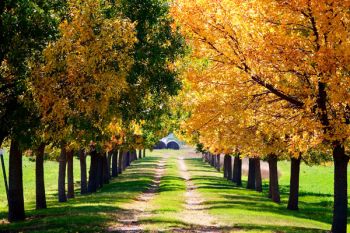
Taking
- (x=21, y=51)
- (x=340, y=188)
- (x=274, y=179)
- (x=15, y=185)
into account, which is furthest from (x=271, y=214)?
(x=21, y=51)

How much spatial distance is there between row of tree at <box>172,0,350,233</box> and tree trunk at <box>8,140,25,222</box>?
336 inches

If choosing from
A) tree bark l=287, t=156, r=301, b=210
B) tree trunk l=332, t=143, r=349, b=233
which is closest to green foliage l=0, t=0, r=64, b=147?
tree trunk l=332, t=143, r=349, b=233

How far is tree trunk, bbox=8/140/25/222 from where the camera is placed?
25984 mm

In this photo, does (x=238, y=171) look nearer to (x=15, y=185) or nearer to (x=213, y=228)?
(x=213, y=228)

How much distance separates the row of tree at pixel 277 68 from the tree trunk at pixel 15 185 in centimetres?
854

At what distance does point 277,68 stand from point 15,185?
44.2 feet

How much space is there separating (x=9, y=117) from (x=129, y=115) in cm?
548

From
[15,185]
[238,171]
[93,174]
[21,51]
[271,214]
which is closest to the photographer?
[21,51]

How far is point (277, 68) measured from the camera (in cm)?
1956

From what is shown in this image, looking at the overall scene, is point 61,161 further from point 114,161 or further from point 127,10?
point 114,161

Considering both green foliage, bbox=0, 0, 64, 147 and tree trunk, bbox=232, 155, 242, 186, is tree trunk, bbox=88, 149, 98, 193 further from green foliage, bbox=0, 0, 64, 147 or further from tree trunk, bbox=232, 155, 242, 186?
green foliage, bbox=0, 0, 64, 147

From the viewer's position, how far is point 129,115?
2323cm

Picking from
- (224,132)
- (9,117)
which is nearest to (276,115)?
(224,132)

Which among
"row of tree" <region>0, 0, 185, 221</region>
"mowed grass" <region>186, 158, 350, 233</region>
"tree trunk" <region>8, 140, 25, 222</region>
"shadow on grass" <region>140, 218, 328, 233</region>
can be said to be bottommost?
"mowed grass" <region>186, 158, 350, 233</region>
